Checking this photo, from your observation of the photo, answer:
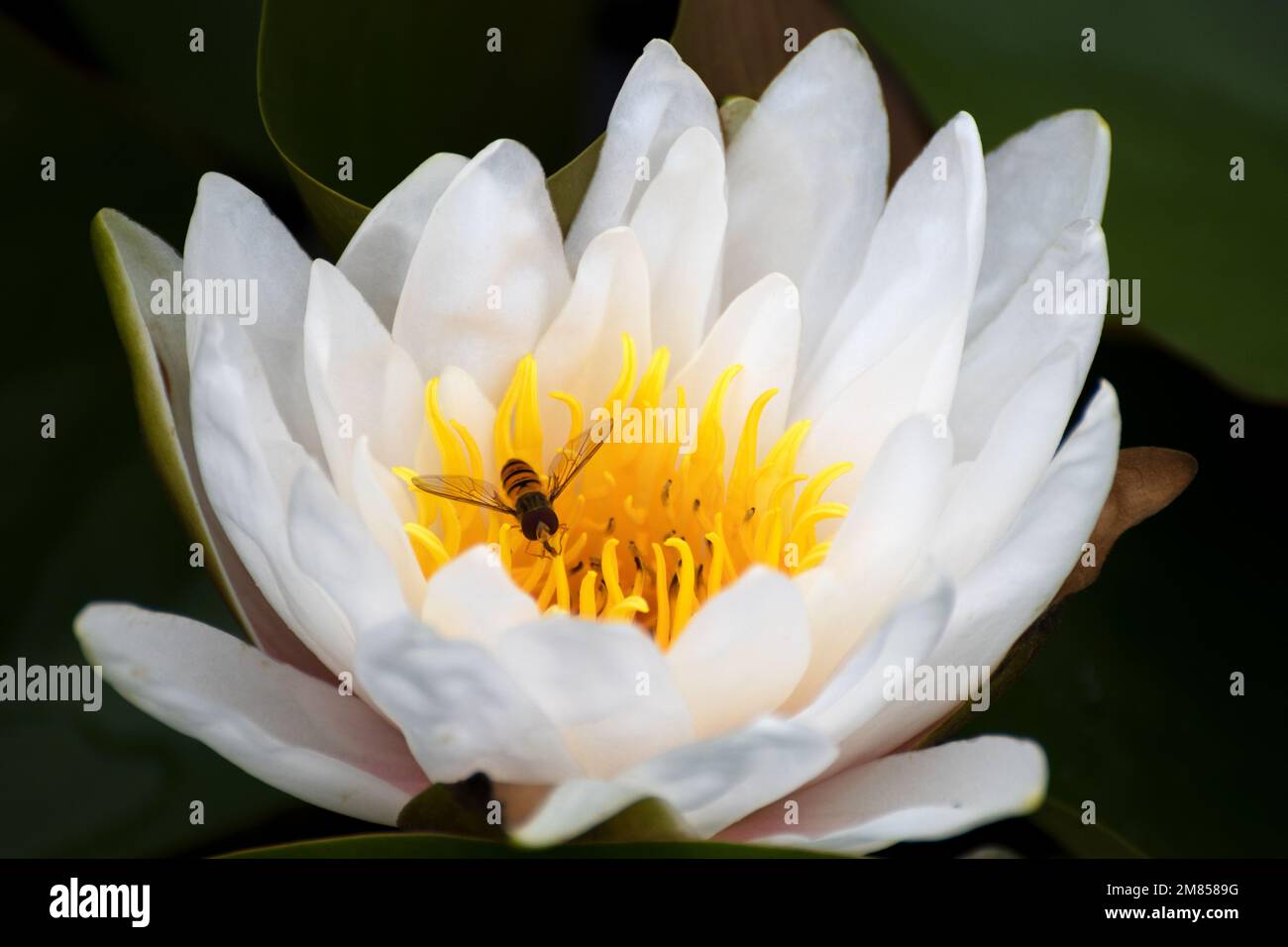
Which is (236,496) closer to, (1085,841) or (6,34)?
(6,34)

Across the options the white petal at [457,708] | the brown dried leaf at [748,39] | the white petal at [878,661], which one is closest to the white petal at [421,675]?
the white petal at [457,708]

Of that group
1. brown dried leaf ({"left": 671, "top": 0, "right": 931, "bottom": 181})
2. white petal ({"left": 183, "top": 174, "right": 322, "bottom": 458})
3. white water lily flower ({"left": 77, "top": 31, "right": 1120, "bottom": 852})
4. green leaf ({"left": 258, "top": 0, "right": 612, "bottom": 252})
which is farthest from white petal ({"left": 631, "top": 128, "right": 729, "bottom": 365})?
white petal ({"left": 183, "top": 174, "right": 322, "bottom": 458})

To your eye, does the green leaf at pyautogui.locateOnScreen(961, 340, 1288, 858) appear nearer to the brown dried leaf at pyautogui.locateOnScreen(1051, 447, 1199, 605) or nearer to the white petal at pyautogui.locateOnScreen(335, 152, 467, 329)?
the brown dried leaf at pyautogui.locateOnScreen(1051, 447, 1199, 605)

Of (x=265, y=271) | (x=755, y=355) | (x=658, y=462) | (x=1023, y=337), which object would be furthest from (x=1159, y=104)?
(x=265, y=271)

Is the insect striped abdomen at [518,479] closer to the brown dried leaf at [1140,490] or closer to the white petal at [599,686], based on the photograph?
the white petal at [599,686]

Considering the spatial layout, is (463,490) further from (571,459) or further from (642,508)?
(642,508)
